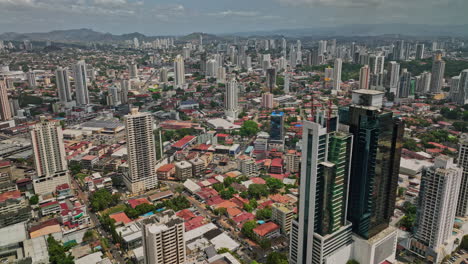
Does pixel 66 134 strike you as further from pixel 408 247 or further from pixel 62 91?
pixel 408 247

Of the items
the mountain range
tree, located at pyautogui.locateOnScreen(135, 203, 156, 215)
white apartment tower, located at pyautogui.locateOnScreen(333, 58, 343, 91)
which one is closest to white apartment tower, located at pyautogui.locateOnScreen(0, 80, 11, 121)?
tree, located at pyautogui.locateOnScreen(135, 203, 156, 215)

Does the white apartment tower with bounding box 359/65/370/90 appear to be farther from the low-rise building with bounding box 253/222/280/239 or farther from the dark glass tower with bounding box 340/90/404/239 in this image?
the low-rise building with bounding box 253/222/280/239

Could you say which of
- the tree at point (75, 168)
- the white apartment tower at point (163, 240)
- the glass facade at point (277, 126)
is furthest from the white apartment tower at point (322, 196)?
the tree at point (75, 168)

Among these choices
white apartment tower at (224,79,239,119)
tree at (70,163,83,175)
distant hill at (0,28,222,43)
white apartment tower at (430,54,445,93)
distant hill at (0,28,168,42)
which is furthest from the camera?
distant hill at (0,28,168,42)

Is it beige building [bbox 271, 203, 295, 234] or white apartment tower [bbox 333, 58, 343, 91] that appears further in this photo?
white apartment tower [bbox 333, 58, 343, 91]

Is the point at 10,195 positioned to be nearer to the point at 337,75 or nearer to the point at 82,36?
the point at 337,75

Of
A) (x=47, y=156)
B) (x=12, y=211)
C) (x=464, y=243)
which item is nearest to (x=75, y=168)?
(x=47, y=156)

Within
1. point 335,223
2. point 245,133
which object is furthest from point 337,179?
point 245,133
